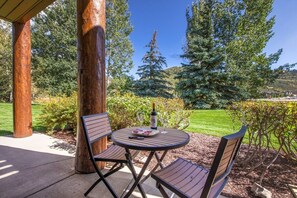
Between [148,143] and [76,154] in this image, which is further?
[76,154]

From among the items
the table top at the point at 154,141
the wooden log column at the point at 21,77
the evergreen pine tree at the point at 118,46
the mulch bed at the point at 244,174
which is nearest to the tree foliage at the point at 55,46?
the evergreen pine tree at the point at 118,46

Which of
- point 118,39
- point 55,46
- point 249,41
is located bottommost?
point 249,41

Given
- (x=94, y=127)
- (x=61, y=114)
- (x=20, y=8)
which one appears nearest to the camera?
(x=94, y=127)

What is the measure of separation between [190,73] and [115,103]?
8.48 m

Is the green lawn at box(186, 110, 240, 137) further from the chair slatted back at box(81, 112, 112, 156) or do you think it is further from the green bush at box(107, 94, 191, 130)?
the chair slatted back at box(81, 112, 112, 156)

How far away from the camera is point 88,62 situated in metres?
2.46

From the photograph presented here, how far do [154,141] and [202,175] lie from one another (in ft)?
1.80

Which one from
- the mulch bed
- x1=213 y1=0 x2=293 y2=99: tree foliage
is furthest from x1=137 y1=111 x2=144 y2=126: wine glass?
x1=213 y1=0 x2=293 y2=99: tree foliage

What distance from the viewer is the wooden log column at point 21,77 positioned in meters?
3.93

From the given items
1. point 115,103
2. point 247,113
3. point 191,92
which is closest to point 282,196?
point 247,113

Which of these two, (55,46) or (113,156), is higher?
(55,46)

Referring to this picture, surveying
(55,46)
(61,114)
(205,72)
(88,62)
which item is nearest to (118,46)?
(55,46)

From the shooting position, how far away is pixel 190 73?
11938 mm

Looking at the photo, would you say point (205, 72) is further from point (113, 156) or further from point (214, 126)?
point (113, 156)
